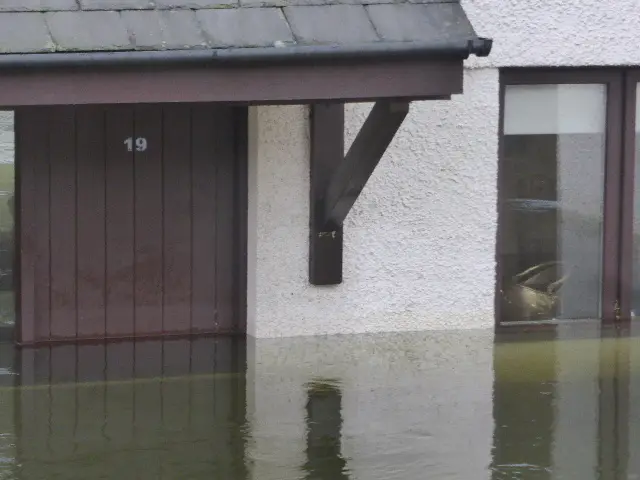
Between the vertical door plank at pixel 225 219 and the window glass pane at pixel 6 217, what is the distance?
3.99 feet

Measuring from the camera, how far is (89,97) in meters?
6.10

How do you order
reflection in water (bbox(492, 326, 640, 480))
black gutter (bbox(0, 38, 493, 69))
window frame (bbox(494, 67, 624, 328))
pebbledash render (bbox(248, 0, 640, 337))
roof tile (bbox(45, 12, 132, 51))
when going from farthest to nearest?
window frame (bbox(494, 67, 624, 328)), pebbledash render (bbox(248, 0, 640, 337)), roof tile (bbox(45, 12, 132, 51)), black gutter (bbox(0, 38, 493, 69)), reflection in water (bbox(492, 326, 640, 480))

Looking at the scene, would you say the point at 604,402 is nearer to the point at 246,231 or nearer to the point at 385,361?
the point at 385,361

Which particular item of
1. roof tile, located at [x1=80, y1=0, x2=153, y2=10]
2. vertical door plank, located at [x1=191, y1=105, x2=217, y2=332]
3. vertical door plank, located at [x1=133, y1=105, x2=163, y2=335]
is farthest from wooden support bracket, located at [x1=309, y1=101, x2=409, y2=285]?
roof tile, located at [x1=80, y1=0, x2=153, y2=10]

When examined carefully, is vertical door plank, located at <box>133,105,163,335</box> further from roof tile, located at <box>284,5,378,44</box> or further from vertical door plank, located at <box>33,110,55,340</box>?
roof tile, located at <box>284,5,378,44</box>

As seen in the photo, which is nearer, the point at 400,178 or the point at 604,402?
the point at 604,402

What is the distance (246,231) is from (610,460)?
10.4 ft

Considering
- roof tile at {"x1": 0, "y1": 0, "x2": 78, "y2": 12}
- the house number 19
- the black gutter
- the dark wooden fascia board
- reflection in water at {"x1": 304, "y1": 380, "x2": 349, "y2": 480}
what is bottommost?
reflection in water at {"x1": 304, "y1": 380, "x2": 349, "y2": 480}

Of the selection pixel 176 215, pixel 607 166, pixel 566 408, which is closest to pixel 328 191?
pixel 176 215

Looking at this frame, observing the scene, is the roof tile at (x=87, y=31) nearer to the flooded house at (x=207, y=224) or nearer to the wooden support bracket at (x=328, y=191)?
the flooded house at (x=207, y=224)

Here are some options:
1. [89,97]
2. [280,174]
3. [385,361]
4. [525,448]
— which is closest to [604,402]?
[525,448]

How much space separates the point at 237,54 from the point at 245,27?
0.69ft

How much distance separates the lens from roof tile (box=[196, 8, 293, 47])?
6.21 m

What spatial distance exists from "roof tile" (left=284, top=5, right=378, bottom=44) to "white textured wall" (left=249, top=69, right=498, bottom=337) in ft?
5.35
